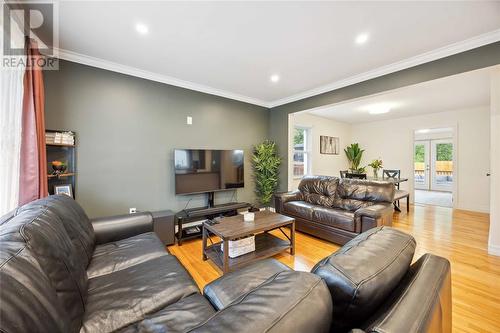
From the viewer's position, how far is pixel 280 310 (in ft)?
1.70

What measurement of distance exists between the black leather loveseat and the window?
5.94ft

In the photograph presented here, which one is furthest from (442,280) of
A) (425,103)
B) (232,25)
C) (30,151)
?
(425,103)

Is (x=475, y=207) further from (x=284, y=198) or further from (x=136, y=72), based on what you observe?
(x=136, y=72)

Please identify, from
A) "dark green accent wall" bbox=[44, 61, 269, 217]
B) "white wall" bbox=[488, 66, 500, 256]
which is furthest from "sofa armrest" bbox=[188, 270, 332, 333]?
"white wall" bbox=[488, 66, 500, 256]

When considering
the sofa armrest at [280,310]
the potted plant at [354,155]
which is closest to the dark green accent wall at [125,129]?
the sofa armrest at [280,310]

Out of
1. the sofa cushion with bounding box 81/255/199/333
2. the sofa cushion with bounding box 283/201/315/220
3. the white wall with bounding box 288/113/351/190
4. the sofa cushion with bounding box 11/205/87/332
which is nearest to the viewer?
the sofa cushion with bounding box 11/205/87/332

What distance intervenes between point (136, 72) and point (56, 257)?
2.88 meters

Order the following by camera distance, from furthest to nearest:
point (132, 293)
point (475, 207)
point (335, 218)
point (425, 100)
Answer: point (475, 207) < point (425, 100) < point (335, 218) < point (132, 293)

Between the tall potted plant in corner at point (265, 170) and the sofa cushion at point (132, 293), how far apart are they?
3.10m

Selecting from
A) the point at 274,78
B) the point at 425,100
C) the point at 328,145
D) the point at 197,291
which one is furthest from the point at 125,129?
the point at 425,100

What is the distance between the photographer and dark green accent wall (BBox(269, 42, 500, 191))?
2.30 metres

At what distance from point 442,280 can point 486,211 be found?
6.24 meters

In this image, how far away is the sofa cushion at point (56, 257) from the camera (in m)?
0.87

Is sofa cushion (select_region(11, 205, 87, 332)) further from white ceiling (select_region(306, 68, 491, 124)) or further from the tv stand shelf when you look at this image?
white ceiling (select_region(306, 68, 491, 124))
